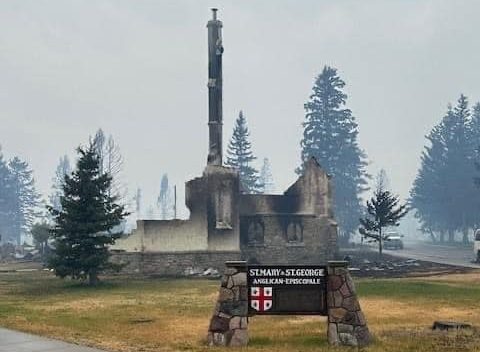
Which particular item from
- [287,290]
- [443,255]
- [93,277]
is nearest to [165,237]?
[93,277]

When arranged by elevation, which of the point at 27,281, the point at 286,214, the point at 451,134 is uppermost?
the point at 451,134

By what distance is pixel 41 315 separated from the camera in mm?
18078

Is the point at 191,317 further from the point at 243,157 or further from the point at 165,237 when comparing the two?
the point at 243,157

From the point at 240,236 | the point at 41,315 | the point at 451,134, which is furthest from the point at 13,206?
the point at 41,315

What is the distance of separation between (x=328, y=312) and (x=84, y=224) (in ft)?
62.2

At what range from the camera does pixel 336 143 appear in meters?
88.9

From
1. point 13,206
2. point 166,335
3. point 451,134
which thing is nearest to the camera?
point 166,335

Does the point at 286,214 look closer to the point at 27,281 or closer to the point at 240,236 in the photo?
the point at 240,236

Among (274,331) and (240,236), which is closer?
(274,331)

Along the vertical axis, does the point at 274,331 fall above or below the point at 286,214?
below

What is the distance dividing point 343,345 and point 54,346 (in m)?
5.33

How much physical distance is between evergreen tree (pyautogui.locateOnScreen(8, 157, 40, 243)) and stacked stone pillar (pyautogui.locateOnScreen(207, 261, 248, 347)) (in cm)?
12140

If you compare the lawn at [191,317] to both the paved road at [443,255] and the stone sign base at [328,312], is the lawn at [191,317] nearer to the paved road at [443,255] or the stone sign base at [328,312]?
the stone sign base at [328,312]

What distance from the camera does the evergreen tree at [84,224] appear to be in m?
29.5
